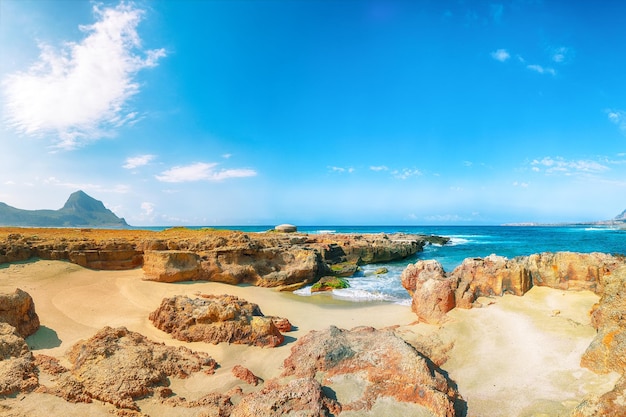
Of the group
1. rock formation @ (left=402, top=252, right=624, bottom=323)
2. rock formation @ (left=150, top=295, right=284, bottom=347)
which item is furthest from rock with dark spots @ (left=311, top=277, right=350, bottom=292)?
rock formation @ (left=150, top=295, right=284, bottom=347)

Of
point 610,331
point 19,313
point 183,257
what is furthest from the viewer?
point 183,257

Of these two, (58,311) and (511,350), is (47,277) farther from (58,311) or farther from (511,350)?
(511,350)

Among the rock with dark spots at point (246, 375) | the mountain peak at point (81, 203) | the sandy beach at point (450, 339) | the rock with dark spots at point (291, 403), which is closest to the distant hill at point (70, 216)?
the mountain peak at point (81, 203)

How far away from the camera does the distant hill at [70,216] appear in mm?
87188

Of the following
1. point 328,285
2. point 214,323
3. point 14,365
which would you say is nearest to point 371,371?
point 214,323

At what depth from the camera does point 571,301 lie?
8.02 metres

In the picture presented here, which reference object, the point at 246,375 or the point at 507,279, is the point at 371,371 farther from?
the point at 507,279

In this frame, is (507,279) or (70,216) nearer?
(507,279)

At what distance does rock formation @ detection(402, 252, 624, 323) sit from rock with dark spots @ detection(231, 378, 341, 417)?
509 cm

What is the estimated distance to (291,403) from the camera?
3.98 m

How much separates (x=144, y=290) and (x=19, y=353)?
7.23m

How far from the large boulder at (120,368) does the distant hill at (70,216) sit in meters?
94.3

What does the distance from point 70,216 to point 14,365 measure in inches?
5276

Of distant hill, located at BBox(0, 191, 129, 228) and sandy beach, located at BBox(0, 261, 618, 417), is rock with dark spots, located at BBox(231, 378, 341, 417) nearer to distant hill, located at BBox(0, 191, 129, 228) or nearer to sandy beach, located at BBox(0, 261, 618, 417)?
sandy beach, located at BBox(0, 261, 618, 417)
